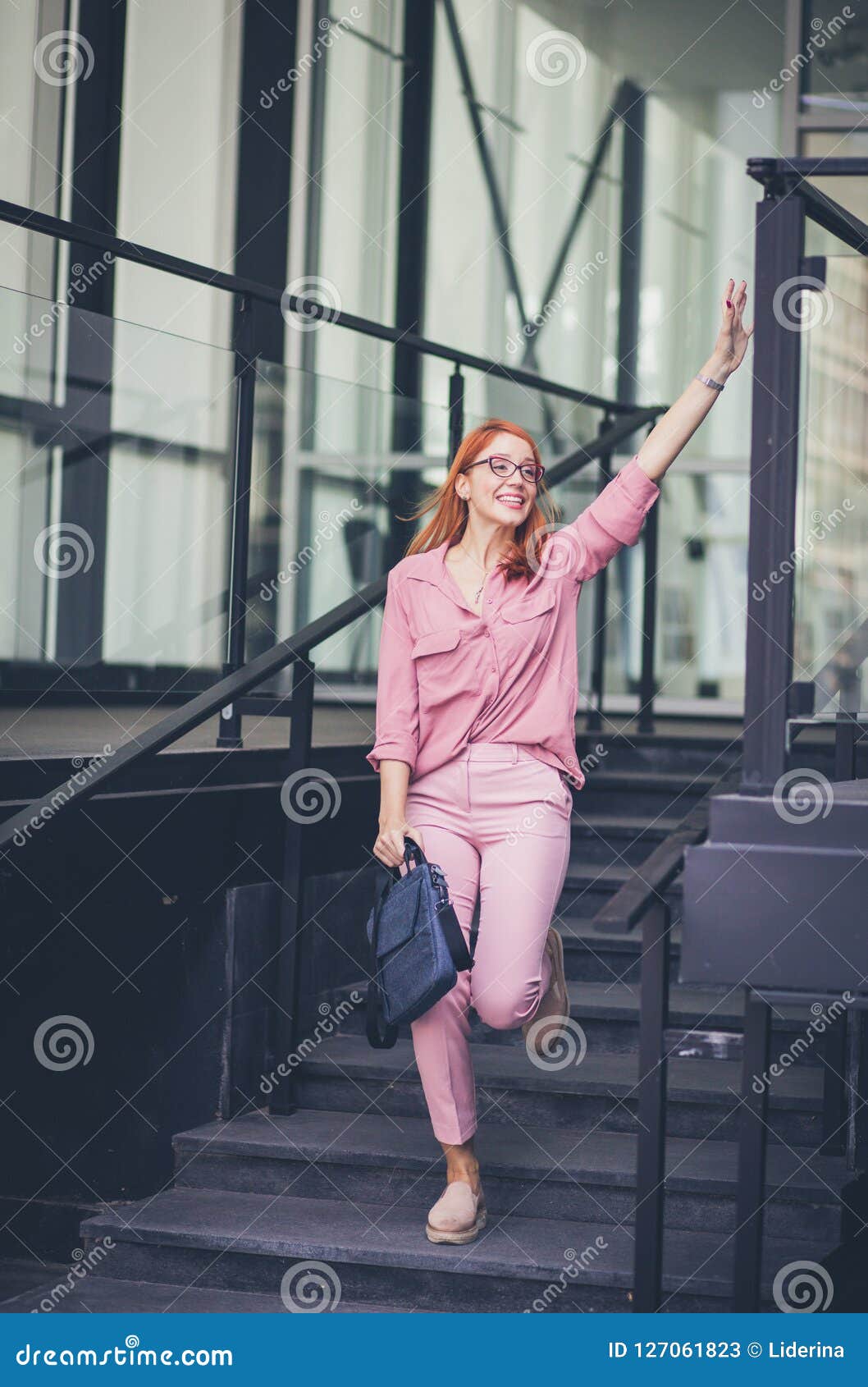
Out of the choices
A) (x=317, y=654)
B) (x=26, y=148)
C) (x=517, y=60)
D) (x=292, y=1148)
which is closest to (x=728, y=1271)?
(x=292, y=1148)

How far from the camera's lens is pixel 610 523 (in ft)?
10.5

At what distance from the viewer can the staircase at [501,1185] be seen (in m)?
3.07

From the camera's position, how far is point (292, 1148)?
3523mm

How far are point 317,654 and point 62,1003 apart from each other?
1.88 m

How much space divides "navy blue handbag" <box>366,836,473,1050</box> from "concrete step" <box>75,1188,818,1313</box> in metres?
0.42

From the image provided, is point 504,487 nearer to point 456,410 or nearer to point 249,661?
point 249,661

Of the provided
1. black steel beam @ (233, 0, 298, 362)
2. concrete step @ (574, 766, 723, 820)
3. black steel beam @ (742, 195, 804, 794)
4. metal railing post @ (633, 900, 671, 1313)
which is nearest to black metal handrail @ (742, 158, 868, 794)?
black steel beam @ (742, 195, 804, 794)

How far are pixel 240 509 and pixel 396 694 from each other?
0.95 m

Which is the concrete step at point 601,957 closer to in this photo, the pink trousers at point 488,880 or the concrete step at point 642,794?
the concrete step at point 642,794

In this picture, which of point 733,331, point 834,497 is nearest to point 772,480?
point 733,331

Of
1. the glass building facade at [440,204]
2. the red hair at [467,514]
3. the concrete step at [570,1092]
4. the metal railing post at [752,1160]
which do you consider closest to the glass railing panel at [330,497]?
the glass building facade at [440,204]

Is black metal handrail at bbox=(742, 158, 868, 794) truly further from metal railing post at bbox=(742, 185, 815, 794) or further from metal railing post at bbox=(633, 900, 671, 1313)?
metal railing post at bbox=(633, 900, 671, 1313)

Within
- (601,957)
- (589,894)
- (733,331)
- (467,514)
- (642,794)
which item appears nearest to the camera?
(733,331)

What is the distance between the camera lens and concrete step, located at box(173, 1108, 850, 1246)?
10.6ft
